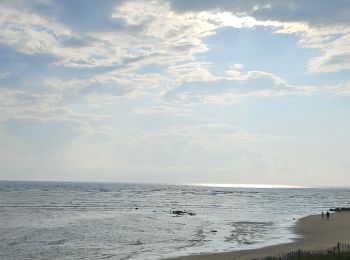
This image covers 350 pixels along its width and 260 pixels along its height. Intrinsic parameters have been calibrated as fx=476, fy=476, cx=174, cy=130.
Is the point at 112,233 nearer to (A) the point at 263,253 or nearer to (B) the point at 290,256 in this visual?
(A) the point at 263,253

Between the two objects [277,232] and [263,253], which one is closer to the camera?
[263,253]

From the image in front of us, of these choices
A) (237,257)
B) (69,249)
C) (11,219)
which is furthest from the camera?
(11,219)

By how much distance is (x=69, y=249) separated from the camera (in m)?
37.8

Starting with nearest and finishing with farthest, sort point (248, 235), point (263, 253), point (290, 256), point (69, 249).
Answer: point (290, 256), point (263, 253), point (69, 249), point (248, 235)

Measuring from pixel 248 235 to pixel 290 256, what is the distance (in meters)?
25.3

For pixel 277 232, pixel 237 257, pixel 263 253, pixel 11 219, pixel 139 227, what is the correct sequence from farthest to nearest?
1. pixel 11 219
2. pixel 139 227
3. pixel 277 232
4. pixel 263 253
5. pixel 237 257

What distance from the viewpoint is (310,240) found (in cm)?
4447

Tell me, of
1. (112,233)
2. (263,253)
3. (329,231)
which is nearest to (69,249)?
(112,233)

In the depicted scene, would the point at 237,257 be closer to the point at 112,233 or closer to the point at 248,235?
the point at 248,235

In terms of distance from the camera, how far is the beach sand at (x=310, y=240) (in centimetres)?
3381

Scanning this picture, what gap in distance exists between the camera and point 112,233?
48531 mm

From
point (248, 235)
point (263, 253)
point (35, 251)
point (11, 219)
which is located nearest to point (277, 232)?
point (248, 235)

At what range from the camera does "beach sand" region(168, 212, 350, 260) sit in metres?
33.8

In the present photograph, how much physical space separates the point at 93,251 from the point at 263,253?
511 inches
